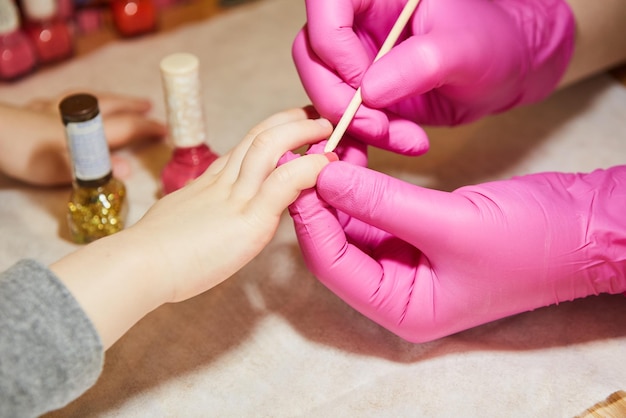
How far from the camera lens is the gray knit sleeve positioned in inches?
24.7

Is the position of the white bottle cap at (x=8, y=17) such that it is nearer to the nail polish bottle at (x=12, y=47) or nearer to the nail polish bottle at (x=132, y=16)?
the nail polish bottle at (x=12, y=47)

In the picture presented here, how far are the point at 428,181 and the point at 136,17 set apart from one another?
2.17 feet

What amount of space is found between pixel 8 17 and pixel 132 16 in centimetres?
22

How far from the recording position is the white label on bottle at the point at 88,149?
0.86 meters

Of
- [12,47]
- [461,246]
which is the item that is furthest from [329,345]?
[12,47]

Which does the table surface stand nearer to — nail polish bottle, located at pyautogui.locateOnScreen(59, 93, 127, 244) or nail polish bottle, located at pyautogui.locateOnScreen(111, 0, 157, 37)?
nail polish bottle, located at pyautogui.locateOnScreen(59, 93, 127, 244)

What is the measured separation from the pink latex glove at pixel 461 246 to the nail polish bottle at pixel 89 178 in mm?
274

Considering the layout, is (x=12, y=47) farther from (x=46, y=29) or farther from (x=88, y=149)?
(x=88, y=149)

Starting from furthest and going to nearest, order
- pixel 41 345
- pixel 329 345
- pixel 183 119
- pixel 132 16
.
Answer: pixel 132 16 < pixel 183 119 < pixel 329 345 < pixel 41 345

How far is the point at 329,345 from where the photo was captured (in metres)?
0.84

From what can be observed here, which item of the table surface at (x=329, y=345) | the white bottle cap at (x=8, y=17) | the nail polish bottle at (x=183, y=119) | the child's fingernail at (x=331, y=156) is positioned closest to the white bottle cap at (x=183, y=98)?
the nail polish bottle at (x=183, y=119)

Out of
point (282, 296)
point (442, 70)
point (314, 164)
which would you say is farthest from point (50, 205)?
point (442, 70)

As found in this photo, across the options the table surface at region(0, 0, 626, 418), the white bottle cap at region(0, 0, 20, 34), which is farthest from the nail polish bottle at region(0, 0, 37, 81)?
the table surface at region(0, 0, 626, 418)

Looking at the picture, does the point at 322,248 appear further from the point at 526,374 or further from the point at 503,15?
the point at 503,15
